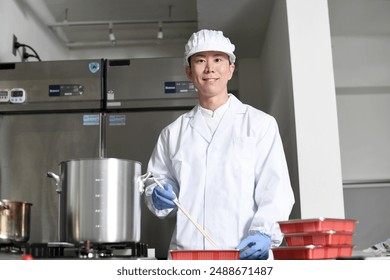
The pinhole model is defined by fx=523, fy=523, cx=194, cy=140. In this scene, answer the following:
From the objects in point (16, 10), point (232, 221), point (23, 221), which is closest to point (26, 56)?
point (16, 10)

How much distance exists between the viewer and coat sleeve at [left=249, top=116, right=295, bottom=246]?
1.59m

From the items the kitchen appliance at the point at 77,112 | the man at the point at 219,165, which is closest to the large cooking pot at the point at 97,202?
the man at the point at 219,165

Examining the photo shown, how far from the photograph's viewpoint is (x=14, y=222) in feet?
5.61

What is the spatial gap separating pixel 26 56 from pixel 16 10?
0.89 ft

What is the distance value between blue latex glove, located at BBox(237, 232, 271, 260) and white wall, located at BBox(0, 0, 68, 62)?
2.02 m

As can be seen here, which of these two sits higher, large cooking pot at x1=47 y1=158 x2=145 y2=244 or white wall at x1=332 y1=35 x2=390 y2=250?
white wall at x1=332 y1=35 x2=390 y2=250

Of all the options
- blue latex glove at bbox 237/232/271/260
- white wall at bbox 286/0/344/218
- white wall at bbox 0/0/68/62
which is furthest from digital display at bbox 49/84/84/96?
blue latex glove at bbox 237/232/271/260

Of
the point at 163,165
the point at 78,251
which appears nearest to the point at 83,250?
the point at 78,251

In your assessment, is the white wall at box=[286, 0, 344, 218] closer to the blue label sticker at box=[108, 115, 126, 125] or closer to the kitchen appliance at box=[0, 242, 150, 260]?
the kitchen appliance at box=[0, 242, 150, 260]

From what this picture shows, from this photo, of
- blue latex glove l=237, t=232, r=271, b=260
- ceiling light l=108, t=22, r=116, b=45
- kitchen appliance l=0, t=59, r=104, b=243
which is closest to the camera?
blue latex glove l=237, t=232, r=271, b=260

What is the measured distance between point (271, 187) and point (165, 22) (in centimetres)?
225

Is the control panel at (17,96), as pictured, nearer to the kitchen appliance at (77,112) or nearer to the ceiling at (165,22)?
the kitchen appliance at (77,112)

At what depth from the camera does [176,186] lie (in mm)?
1897

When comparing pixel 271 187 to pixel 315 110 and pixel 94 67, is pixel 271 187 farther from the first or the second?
pixel 94 67
